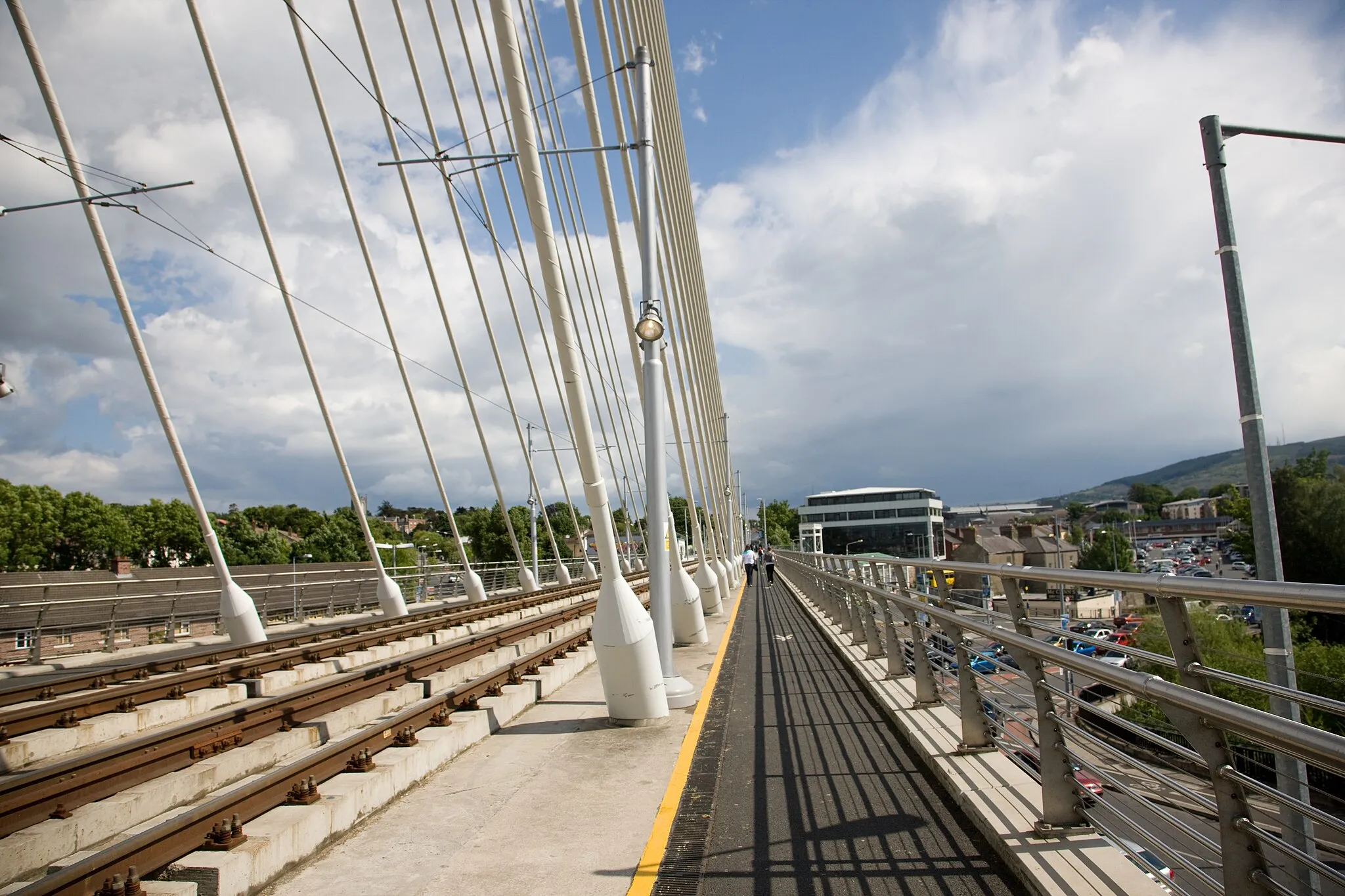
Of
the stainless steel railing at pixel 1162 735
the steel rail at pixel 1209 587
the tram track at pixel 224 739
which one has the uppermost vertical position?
the steel rail at pixel 1209 587

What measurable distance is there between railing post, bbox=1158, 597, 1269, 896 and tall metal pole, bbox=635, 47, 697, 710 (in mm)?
6172

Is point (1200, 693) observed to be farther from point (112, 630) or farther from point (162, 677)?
point (112, 630)

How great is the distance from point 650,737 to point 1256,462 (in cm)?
515

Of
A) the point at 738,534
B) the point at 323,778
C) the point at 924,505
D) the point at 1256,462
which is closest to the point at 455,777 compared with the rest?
the point at 323,778

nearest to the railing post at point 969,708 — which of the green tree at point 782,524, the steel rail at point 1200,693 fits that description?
the steel rail at point 1200,693

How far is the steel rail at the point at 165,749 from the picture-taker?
5043 mm

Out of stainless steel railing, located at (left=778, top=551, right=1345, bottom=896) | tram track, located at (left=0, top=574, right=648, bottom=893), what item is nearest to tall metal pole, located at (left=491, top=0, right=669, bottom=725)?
tram track, located at (left=0, top=574, right=648, bottom=893)

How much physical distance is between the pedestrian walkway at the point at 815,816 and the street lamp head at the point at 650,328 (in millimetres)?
3838

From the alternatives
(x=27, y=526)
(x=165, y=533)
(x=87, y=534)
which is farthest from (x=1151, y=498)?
(x=27, y=526)

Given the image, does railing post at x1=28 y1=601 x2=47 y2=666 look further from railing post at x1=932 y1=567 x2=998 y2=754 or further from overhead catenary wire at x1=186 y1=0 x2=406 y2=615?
railing post at x1=932 y1=567 x2=998 y2=754

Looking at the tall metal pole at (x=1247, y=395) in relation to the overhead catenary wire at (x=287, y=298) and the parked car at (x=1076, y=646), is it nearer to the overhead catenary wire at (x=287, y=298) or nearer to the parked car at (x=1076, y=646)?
the parked car at (x=1076, y=646)

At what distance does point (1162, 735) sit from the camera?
12.7ft

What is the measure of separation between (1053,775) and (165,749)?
585cm

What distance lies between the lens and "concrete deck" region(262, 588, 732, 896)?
4277 mm
